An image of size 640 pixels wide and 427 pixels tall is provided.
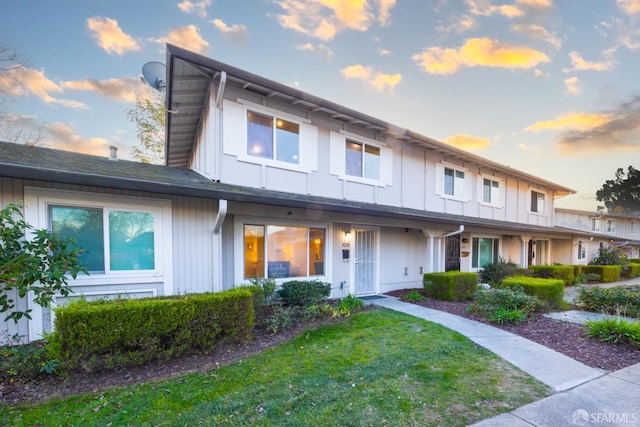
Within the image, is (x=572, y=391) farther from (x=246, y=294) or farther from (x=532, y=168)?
(x=532, y=168)

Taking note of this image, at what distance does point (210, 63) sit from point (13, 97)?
39.1 feet

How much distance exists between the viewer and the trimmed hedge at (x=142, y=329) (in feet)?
11.5

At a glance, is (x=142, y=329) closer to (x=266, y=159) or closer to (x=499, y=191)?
(x=266, y=159)

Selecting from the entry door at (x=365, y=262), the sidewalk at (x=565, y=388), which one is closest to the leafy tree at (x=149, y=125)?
the entry door at (x=365, y=262)

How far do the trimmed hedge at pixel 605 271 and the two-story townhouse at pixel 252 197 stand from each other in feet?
21.9

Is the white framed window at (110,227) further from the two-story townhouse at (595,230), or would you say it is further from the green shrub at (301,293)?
→ the two-story townhouse at (595,230)

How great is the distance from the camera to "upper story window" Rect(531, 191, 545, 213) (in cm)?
1627

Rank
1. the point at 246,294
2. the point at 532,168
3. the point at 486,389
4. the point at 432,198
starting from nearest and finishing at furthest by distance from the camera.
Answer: the point at 486,389, the point at 246,294, the point at 432,198, the point at 532,168

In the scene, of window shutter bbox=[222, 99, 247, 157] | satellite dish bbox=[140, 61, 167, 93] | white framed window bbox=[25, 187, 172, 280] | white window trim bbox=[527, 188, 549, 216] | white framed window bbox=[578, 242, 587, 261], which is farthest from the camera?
white framed window bbox=[578, 242, 587, 261]

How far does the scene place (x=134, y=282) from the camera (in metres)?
5.36

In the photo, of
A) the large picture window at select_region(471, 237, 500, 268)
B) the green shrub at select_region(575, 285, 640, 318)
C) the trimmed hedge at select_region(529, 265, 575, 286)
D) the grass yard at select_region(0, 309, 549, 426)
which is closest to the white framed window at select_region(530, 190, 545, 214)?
the large picture window at select_region(471, 237, 500, 268)

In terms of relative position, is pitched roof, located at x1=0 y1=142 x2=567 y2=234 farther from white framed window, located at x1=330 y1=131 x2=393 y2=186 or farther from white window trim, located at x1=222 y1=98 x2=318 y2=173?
white framed window, located at x1=330 y1=131 x2=393 y2=186

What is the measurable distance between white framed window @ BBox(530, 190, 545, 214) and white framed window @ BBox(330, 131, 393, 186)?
1190cm

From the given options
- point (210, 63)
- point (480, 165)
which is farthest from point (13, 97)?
point (480, 165)
